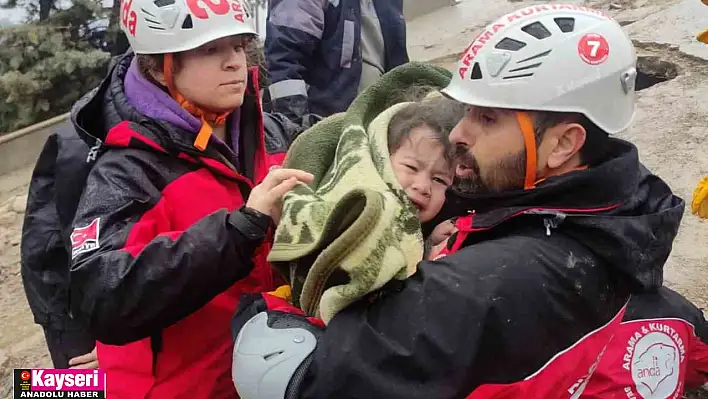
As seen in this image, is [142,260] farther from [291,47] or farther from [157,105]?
[291,47]

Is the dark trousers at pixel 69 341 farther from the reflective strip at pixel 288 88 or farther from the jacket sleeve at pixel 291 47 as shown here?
the reflective strip at pixel 288 88

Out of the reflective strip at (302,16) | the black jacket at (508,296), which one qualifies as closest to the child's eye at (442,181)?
the black jacket at (508,296)

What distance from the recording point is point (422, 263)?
187 cm

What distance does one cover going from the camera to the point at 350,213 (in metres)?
1.94

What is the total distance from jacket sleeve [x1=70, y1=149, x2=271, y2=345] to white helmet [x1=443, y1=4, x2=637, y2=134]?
0.79m

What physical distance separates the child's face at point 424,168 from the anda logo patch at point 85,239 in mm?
947

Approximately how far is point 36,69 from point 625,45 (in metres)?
8.20

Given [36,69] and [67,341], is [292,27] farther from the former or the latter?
[36,69]

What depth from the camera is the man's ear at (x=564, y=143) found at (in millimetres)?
1971

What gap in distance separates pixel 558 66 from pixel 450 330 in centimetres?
75

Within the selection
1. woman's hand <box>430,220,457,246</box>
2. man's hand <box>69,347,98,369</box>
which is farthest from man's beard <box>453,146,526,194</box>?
man's hand <box>69,347,98,369</box>

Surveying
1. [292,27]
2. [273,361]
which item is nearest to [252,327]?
[273,361]

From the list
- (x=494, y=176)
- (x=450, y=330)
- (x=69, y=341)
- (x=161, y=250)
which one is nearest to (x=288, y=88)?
(x=69, y=341)

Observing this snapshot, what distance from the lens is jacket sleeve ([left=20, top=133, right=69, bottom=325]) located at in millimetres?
2859
